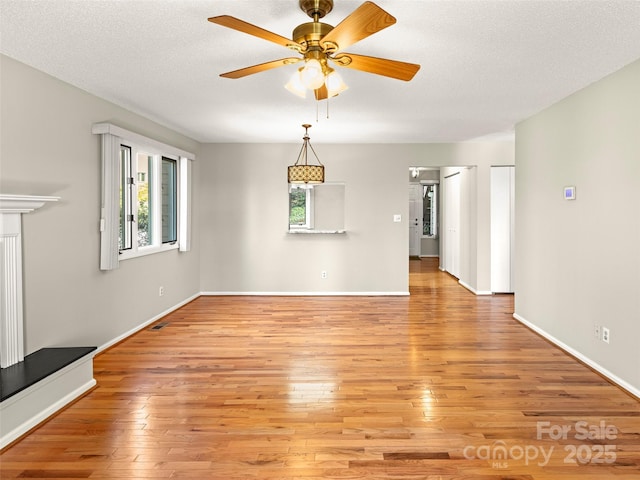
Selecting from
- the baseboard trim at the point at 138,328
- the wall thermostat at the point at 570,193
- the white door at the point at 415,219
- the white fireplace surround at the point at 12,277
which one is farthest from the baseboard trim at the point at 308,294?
the white door at the point at 415,219

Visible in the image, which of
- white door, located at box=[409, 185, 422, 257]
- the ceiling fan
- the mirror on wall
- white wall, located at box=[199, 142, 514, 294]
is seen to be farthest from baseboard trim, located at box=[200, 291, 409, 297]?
white door, located at box=[409, 185, 422, 257]

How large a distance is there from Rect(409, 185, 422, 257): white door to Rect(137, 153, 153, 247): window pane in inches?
322

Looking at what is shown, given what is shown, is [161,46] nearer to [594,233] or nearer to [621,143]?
[621,143]

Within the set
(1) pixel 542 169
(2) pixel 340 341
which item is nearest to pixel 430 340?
(2) pixel 340 341

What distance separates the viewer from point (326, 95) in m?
2.76

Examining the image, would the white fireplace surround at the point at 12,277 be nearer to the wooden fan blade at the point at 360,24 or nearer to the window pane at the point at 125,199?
the window pane at the point at 125,199

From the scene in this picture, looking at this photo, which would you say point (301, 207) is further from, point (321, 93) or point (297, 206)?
point (321, 93)

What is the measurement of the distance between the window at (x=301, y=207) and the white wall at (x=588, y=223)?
10.3ft

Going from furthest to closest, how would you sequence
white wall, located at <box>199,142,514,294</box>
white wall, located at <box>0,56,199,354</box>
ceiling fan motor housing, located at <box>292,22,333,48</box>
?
white wall, located at <box>199,142,514,294</box> < white wall, located at <box>0,56,199,354</box> < ceiling fan motor housing, located at <box>292,22,333,48</box>

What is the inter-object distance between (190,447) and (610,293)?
3237mm

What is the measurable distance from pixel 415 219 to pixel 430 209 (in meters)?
0.50

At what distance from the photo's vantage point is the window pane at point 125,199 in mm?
4559

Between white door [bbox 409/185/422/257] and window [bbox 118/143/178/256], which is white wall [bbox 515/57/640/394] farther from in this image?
white door [bbox 409/185/422/257]

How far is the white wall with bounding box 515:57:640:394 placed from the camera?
3.18 metres
